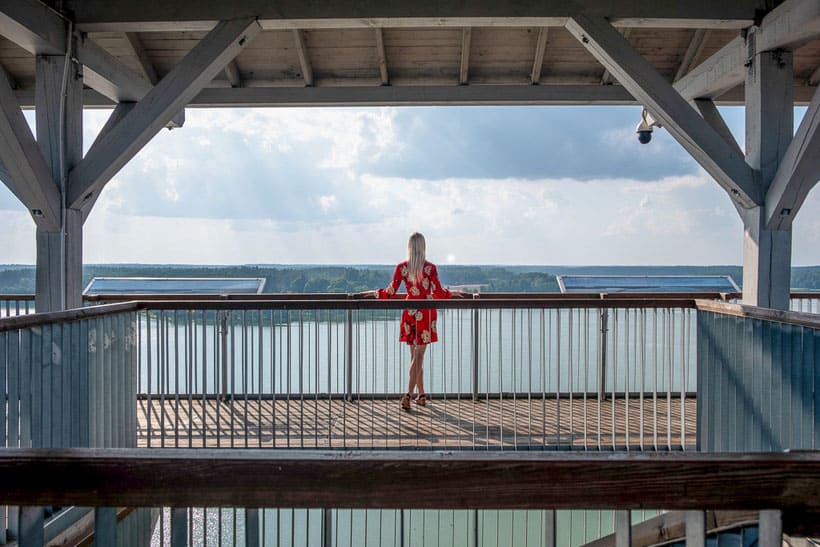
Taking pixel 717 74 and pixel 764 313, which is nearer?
pixel 764 313

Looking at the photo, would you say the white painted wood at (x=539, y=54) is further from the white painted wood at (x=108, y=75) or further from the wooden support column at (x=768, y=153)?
the white painted wood at (x=108, y=75)

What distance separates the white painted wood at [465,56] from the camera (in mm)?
5953

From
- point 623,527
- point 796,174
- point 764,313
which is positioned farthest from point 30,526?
point 796,174

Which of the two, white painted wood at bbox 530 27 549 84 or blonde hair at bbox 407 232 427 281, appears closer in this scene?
blonde hair at bbox 407 232 427 281

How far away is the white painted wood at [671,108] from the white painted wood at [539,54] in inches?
46.3

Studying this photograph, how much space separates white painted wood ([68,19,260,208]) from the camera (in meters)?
4.70

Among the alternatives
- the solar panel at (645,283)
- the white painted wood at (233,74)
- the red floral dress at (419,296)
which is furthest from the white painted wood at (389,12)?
the solar panel at (645,283)

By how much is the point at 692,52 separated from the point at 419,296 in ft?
12.5

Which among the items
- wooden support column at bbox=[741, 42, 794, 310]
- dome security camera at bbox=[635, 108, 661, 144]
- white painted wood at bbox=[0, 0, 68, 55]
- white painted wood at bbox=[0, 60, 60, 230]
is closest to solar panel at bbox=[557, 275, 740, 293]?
dome security camera at bbox=[635, 108, 661, 144]

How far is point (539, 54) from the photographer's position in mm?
6086

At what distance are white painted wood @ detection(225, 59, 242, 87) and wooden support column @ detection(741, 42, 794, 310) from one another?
4.87m

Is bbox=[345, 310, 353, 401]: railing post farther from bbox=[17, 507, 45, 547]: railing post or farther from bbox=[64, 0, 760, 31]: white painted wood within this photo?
bbox=[17, 507, 45, 547]: railing post

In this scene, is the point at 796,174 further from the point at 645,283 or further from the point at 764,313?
the point at 645,283

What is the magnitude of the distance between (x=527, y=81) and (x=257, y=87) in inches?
115
